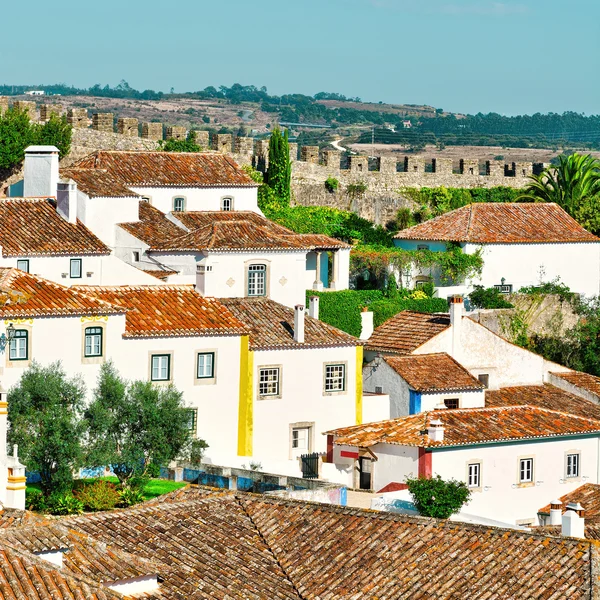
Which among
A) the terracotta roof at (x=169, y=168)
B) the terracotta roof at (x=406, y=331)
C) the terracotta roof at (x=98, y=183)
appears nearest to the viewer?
the terracotta roof at (x=406, y=331)

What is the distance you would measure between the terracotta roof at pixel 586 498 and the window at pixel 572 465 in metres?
0.39

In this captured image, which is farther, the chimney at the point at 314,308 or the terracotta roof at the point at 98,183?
the terracotta roof at the point at 98,183

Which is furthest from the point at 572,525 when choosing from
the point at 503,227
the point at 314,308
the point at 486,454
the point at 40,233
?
the point at 503,227

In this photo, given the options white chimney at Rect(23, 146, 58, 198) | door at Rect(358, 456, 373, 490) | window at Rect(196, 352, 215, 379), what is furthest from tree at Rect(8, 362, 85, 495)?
white chimney at Rect(23, 146, 58, 198)

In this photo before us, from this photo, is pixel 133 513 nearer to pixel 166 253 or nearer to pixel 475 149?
pixel 166 253

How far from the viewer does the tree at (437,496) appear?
36.1 meters

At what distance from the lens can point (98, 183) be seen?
178ft

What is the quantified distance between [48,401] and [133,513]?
1230 cm

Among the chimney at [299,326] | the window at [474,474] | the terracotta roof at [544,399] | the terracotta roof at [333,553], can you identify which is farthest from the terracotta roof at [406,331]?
the terracotta roof at [333,553]

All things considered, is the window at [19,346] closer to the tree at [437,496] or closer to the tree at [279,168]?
the tree at [437,496]

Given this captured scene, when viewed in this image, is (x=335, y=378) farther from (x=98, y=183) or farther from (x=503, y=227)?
(x=503, y=227)

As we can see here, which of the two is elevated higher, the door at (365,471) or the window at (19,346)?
the window at (19,346)

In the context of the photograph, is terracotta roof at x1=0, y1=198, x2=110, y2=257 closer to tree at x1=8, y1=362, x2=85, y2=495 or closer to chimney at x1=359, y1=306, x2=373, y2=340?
chimney at x1=359, y1=306, x2=373, y2=340

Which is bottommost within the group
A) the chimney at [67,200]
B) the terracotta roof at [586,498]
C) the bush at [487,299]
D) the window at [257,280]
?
the terracotta roof at [586,498]
